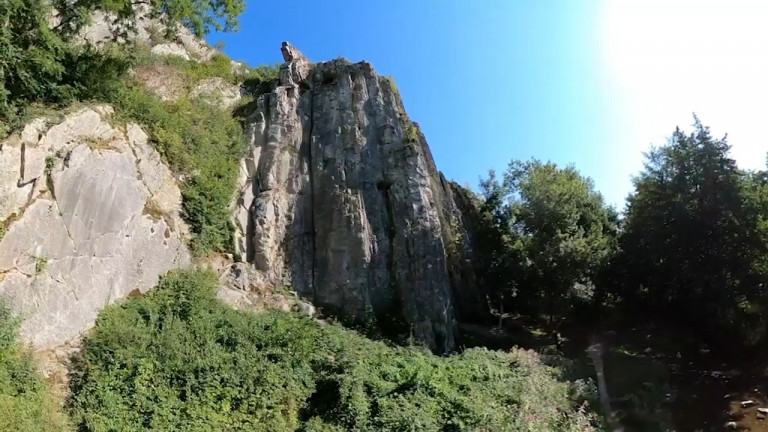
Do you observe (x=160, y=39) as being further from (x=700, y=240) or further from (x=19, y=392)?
(x=700, y=240)

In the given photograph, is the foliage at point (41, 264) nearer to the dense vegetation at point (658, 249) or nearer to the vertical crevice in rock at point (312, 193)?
the vertical crevice in rock at point (312, 193)

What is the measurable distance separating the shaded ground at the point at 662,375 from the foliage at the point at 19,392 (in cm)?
1385

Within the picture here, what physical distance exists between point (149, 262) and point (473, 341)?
1248 centimetres

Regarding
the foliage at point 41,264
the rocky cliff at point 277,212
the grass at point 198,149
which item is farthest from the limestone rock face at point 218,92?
the foliage at point 41,264

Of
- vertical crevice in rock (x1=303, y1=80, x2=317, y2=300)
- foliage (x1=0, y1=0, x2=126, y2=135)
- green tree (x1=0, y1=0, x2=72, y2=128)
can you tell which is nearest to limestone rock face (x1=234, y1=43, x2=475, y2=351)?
vertical crevice in rock (x1=303, y1=80, x2=317, y2=300)

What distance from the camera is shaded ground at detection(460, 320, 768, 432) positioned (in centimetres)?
1631

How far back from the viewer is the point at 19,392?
9320 millimetres

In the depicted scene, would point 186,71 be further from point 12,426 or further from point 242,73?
point 12,426

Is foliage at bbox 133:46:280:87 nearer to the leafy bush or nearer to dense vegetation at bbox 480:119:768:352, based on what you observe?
the leafy bush

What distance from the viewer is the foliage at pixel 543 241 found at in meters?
21.9

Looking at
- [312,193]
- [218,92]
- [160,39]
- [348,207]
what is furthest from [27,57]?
[160,39]

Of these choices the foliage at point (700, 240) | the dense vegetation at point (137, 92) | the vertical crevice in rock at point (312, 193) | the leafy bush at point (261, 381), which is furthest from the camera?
the foliage at point (700, 240)

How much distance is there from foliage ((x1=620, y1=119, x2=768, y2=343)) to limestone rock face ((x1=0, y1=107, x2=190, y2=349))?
1964cm

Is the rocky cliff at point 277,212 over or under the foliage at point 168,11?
under
